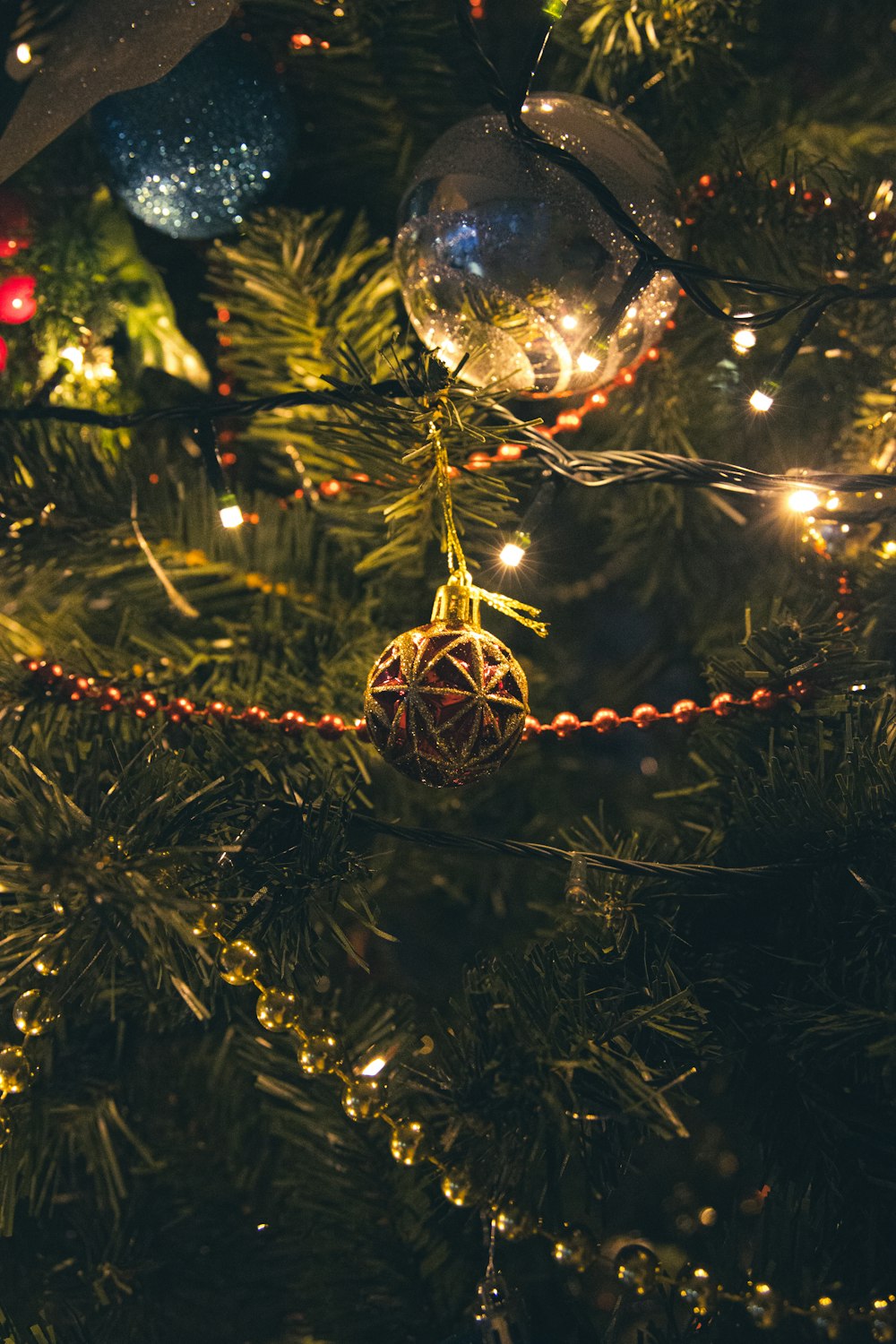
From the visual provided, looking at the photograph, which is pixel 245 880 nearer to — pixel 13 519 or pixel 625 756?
pixel 13 519

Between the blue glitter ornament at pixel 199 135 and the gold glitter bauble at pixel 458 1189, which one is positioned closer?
the gold glitter bauble at pixel 458 1189

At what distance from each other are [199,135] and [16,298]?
0.51 ft

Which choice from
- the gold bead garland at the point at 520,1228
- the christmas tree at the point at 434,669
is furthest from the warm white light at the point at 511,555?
the gold bead garland at the point at 520,1228

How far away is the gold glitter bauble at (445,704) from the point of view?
478 millimetres

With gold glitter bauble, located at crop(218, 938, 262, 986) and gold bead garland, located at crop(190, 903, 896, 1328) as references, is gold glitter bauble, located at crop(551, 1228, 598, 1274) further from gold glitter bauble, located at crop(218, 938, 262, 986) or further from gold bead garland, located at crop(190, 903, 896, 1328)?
gold glitter bauble, located at crop(218, 938, 262, 986)

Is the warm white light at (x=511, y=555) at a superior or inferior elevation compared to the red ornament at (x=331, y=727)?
superior

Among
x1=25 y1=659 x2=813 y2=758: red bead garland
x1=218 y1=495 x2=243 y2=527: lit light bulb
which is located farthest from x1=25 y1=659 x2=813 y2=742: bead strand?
x1=218 y1=495 x2=243 y2=527: lit light bulb

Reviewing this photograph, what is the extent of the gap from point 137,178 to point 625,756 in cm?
67

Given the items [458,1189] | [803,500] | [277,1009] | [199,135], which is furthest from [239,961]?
[199,135]

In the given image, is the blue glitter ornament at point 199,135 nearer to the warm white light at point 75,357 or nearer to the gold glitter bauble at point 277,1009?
the warm white light at point 75,357

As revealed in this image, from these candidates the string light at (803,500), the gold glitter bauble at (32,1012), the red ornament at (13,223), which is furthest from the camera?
the red ornament at (13,223)

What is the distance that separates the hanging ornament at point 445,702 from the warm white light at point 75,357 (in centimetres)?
29

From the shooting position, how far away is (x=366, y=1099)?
47cm

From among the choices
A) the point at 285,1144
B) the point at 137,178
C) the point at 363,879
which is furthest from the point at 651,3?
the point at 285,1144
